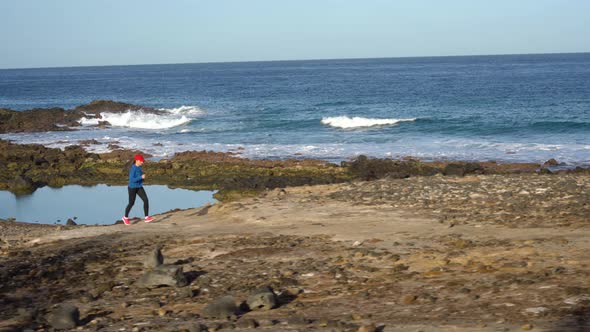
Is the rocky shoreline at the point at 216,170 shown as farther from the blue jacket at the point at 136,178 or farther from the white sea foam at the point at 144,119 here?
the white sea foam at the point at 144,119

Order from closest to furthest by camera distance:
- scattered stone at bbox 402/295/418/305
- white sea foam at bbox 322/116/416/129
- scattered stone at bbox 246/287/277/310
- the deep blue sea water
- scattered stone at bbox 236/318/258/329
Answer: scattered stone at bbox 236/318/258/329, scattered stone at bbox 402/295/418/305, scattered stone at bbox 246/287/277/310, the deep blue sea water, white sea foam at bbox 322/116/416/129

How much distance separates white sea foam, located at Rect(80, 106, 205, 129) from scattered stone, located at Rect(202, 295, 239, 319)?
39.2 m

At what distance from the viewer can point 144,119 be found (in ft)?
165

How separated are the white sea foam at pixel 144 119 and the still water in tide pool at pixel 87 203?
23.1 meters

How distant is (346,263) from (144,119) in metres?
41.7

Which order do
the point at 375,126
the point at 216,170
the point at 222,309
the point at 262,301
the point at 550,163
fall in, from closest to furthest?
1. the point at 222,309
2. the point at 262,301
3. the point at 216,170
4. the point at 550,163
5. the point at 375,126

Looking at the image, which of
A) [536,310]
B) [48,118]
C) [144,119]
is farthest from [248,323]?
[144,119]

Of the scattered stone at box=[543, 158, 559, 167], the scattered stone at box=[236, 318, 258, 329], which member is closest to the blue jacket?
the scattered stone at box=[236, 318, 258, 329]

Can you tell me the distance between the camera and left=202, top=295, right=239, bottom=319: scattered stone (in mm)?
8180

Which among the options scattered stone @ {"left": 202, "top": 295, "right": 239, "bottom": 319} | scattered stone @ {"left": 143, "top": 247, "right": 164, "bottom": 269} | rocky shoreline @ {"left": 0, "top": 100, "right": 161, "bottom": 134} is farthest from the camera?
rocky shoreline @ {"left": 0, "top": 100, "right": 161, "bottom": 134}

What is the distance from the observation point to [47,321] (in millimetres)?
8539

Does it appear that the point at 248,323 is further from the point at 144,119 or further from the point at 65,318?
the point at 144,119

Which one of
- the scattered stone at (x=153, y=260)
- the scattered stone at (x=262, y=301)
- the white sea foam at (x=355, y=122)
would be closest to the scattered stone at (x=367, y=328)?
the scattered stone at (x=262, y=301)

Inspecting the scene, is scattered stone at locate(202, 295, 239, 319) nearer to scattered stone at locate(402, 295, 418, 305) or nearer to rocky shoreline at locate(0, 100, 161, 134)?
scattered stone at locate(402, 295, 418, 305)
